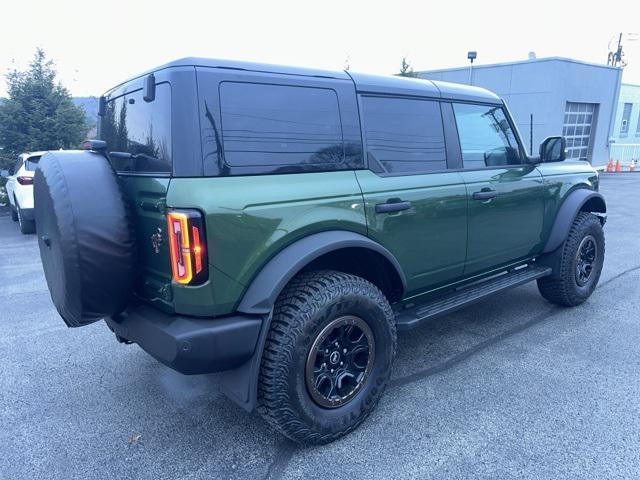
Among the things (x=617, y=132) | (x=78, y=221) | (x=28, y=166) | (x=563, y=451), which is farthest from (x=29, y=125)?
(x=617, y=132)

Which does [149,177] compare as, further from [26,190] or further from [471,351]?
[26,190]

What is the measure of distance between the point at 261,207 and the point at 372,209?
78 cm

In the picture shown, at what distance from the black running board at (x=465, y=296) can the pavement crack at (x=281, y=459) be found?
1.00 meters

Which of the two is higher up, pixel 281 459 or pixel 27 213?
pixel 27 213

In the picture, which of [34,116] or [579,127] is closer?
[34,116]

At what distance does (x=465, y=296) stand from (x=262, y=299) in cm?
192

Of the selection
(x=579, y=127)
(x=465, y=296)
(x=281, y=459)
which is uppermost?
(x=579, y=127)

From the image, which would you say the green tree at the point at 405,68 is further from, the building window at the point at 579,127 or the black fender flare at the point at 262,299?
the black fender flare at the point at 262,299

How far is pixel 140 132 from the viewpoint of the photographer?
2549 millimetres

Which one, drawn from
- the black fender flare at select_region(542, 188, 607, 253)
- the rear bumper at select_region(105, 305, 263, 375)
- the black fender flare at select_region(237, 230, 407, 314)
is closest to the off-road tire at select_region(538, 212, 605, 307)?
the black fender flare at select_region(542, 188, 607, 253)

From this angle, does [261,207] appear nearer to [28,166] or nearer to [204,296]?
[204,296]

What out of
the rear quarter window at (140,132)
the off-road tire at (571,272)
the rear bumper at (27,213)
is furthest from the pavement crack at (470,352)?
the rear bumper at (27,213)

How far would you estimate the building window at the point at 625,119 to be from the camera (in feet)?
82.3

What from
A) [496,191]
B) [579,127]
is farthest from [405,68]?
[496,191]
